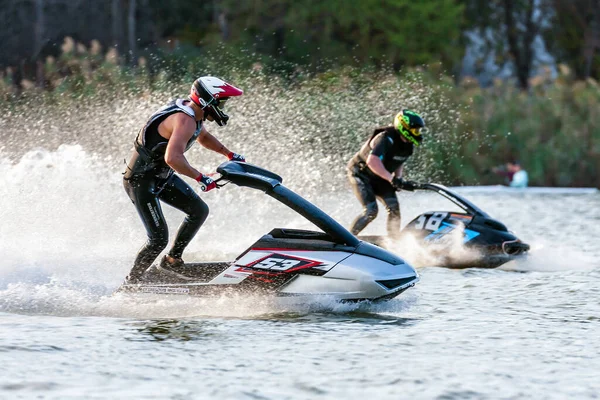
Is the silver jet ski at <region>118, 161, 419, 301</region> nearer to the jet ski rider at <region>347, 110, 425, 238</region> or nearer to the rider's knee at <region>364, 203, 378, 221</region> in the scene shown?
the jet ski rider at <region>347, 110, 425, 238</region>

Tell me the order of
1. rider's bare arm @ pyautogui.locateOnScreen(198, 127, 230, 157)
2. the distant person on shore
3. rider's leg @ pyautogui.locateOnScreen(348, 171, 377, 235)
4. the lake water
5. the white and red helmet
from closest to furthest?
the lake water → the white and red helmet → rider's bare arm @ pyautogui.locateOnScreen(198, 127, 230, 157) → rider's leg @ pyautogui.locateOnScreen(348, 171, 377, 235) → the distant person on shore

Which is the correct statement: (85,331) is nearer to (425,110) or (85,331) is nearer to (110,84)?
(110,84)

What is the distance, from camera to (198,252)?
1234 cm

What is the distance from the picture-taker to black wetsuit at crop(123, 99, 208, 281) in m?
8.50

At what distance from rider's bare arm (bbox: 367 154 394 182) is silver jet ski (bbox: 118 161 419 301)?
3210mm

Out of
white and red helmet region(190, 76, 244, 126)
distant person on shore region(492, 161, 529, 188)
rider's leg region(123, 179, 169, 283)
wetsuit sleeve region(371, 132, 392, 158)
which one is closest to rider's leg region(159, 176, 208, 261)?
rider's leg region(123, 179, 169, 283)

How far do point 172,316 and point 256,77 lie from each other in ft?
40.6

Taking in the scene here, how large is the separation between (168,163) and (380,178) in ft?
14.3

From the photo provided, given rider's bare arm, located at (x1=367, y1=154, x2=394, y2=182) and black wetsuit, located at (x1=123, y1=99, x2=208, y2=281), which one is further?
rider's bare arm, located at (x1=367, y1=154, x2=394, y2=182)

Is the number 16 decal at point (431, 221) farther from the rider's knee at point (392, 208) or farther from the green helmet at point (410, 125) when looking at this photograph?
the green helmet at point (410, 125)

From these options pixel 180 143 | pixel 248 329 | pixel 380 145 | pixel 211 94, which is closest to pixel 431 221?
pixel 380 145

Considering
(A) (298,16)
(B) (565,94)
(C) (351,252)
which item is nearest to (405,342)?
(C) (351,252)

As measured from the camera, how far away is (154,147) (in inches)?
334

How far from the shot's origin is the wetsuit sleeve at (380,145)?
11891 millimetres
